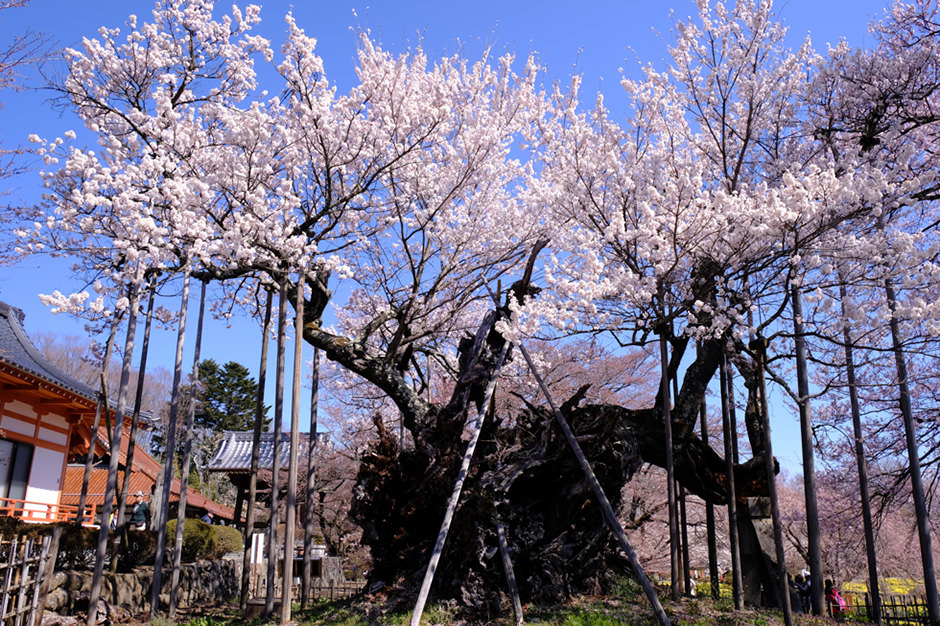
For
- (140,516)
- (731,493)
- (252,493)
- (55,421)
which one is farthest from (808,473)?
(55,421)

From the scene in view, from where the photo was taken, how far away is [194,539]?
555 inches

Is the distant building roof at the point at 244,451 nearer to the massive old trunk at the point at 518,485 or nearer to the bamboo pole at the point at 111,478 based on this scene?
the massive old trunk at the point at 518,485

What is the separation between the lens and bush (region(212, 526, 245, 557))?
1650 centimetres

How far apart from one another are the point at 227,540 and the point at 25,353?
7.16 metres

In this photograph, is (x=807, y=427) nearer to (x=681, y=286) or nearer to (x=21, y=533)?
(x=681, y=286)

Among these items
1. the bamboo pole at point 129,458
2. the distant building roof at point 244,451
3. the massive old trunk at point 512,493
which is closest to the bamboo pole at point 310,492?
the massive old trunk at point 512,493

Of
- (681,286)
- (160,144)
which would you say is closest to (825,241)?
(681,286)

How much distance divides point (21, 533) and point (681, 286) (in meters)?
Answer: 11.8

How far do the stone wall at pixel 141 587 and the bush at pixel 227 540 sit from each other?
2.27 m

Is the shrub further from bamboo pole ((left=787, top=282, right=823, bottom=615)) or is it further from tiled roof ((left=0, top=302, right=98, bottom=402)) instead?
bamboo pole ((left=787, top=282, right=823, bottom=615))

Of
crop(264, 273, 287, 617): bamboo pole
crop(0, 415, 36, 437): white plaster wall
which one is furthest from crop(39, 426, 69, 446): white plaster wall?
crop(264, 273, 287, 617): bamboo pole

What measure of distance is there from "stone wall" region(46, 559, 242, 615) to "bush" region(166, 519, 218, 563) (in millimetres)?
653

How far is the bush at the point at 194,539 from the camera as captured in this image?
45.0 ft

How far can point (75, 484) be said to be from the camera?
22297 millimetres
